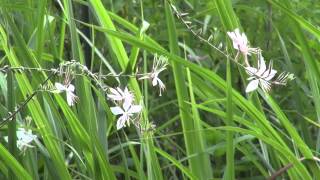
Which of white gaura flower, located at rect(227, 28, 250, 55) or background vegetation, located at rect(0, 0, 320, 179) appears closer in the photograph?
white gaura flower, located at rect(227, 28, 250, 55)

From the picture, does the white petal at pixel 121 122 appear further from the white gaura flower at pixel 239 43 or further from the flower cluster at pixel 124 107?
the white gaura flower at pixel 239 43

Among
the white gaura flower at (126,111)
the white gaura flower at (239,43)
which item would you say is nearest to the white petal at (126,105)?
the white gaura flower at (126,111)

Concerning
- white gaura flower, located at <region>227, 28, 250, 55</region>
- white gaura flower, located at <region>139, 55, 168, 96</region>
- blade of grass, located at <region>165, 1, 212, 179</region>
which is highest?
white gaura flower, located at <region>227, 28, 250, 55</region>

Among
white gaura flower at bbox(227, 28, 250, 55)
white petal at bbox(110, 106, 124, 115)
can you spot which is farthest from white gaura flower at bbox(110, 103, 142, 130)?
white gaura flower at bbox(227, 28, 250, 55)

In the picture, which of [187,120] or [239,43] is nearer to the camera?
[239,43]

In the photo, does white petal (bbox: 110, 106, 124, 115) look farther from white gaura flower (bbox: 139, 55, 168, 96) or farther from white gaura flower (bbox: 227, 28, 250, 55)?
white gaura flower (bbox: 227, 28, 250, 55)

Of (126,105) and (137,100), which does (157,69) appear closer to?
(126,105)

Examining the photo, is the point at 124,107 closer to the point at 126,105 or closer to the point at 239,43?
the point at 126,105

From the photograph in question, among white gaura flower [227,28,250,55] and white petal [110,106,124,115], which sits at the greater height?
white gaura flower [227,28,250,55]

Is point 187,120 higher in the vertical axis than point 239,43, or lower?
lower

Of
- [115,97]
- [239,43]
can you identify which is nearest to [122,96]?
[115,97]

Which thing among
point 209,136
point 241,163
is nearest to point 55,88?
point 209,136

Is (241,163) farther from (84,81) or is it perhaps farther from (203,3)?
(84,81)
